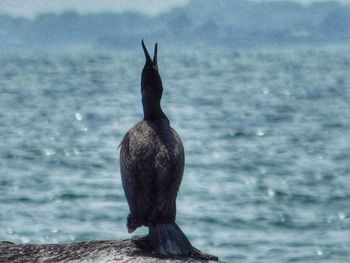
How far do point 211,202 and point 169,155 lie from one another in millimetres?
30242

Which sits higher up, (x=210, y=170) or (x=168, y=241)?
(x=210, y=170)

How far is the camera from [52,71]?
6147 inches

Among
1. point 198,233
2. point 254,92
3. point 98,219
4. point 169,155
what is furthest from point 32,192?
point 254,92

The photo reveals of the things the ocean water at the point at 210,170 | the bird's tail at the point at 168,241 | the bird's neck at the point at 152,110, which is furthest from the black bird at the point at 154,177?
the ocean water at the point at 210,170

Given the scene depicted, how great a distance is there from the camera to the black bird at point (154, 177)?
34.1ft

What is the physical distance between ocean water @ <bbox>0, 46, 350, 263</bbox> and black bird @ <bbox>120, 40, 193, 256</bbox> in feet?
53.8

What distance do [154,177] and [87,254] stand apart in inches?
37.5

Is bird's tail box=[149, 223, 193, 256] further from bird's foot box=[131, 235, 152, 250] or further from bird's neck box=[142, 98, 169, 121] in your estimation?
bird's neck box=[142, 98, 169, 121]

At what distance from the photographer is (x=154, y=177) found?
10.4 meters

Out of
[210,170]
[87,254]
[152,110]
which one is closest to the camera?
[87,254]

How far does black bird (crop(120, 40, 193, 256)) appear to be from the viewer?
1038cm

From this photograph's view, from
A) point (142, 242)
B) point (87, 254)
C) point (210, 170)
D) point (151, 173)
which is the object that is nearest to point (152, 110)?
point (151, 173)

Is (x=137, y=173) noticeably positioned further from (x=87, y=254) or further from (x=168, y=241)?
(x=87, y=254)

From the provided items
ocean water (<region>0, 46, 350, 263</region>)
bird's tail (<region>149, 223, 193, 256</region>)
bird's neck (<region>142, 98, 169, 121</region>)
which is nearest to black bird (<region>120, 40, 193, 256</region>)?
bird's tail (<region>149, 223, 193, 256</region>)
